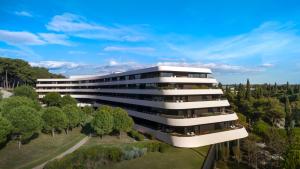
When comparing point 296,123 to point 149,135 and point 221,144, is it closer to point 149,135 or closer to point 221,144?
point 221,144

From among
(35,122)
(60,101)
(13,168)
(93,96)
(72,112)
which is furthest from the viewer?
(93,96)

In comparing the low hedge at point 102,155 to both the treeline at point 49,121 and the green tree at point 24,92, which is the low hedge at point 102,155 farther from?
the green tree at point 24,92

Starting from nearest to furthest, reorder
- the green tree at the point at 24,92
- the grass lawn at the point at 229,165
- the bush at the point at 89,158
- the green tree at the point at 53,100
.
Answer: the bush at the point at 89,158
the grass lawn at the point at 229,165
the green tree at the point at 53,100
the green tree at the point at 24,92

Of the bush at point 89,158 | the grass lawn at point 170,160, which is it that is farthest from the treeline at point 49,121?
the grass lawn at point 170,160

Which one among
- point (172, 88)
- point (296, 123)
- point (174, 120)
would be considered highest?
point (172, 88)

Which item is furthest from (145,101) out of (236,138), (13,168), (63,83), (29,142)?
(63,83)

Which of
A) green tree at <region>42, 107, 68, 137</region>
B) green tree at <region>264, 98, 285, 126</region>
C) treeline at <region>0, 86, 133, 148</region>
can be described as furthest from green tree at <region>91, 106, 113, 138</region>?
green tree at <region>264, 98, 285, 126</region>
